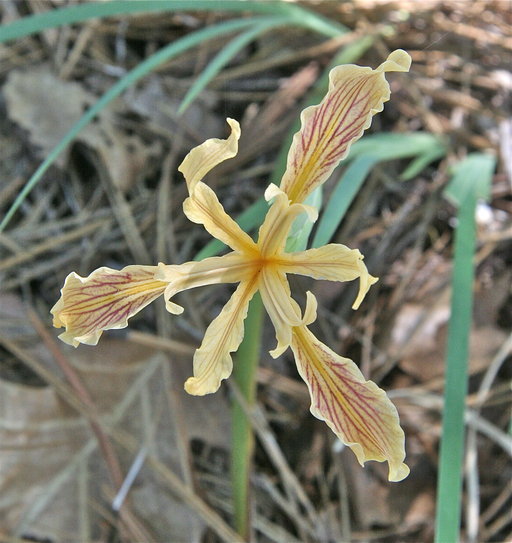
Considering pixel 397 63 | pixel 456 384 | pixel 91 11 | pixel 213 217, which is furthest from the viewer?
pixel 91 11

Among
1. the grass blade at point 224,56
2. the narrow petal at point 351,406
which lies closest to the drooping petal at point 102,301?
the narrow petal at point 351,406

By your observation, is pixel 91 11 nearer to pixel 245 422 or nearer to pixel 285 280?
pixel 285 280

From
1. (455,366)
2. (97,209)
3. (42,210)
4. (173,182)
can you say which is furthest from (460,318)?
(42,210)

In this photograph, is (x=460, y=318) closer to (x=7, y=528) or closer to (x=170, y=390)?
(x=170, y=390)

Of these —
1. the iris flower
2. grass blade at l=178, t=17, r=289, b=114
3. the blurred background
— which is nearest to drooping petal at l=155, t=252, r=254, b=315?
the iris flower

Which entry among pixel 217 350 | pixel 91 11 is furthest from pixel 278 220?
pixel 91 11

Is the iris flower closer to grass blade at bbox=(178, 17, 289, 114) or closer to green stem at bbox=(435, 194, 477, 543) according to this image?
green stem at bbox=(435, 194, 477, 543)
